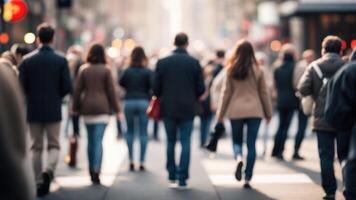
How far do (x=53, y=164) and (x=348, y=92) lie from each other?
4663 millimetres

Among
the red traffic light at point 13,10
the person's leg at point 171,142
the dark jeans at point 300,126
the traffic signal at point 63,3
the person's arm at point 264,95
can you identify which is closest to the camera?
the person's arm at point 264,95

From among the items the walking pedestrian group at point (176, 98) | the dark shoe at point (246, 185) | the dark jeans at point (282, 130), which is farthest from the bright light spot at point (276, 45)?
the dark shoe at point (246, 185)

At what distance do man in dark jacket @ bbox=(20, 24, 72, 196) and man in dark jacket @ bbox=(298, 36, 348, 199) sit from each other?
10.0 feet

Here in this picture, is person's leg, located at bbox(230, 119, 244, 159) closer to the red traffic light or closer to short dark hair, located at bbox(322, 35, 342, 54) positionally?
short dark hair, located at bbox(322, 35, 342, 54)

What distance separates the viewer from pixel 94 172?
1148 centimetres

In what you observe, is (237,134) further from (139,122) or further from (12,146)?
(12,146)

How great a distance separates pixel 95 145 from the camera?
37.8 ft

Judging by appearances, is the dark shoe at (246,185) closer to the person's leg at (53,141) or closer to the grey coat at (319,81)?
the grey coat at (319,81)

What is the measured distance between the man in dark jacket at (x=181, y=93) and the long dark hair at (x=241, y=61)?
474 mm

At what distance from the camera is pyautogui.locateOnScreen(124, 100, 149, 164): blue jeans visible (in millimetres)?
13047

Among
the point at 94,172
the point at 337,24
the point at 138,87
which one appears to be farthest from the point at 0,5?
the point at 337,24

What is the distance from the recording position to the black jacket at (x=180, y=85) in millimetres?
10977

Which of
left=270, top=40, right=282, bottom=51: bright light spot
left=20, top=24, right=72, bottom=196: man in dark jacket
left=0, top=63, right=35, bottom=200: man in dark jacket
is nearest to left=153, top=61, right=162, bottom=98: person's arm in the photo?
left=20, top=24, right=72, bottom=196: man in dark jacket

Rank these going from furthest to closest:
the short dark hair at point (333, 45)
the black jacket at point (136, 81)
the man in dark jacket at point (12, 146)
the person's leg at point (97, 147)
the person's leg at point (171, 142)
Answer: the black jacket at point (136, 81) < the person's leg at point (97, 147) < the person's leg at point (171, 142) < the short dark hair at point (333, 45) < the man in dark jacket at point (12, 146)
